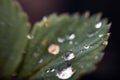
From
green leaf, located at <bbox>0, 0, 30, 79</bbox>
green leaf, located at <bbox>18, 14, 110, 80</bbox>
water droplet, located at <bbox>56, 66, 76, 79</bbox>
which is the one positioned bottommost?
water droplet, located at <bbox>56, 66, 76, 79</bbox>

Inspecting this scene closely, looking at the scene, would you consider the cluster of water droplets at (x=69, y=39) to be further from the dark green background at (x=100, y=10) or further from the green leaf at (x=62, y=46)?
the dark green background at (x=100, y=10)

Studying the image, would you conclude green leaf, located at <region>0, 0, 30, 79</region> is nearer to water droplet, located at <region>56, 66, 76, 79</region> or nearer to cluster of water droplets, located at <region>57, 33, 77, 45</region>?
cluster of water droplets, located at <region>57, 33, 77, 45</region>

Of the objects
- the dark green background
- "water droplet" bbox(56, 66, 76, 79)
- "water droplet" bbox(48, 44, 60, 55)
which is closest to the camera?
"water droplet" bbox(56, 66, 76, 79)

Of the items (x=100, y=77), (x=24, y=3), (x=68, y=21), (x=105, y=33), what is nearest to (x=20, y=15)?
(x=68, y=21)

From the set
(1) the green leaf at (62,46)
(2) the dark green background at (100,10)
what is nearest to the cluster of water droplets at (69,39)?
(1) the green leaf at (62,46)

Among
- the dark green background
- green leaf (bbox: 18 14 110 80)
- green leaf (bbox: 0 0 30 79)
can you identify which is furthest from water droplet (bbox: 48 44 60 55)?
the dark green background

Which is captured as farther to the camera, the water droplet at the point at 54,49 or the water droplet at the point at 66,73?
the water droplet at the point at 54,49

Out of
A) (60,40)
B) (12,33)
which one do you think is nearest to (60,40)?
(60,40)
